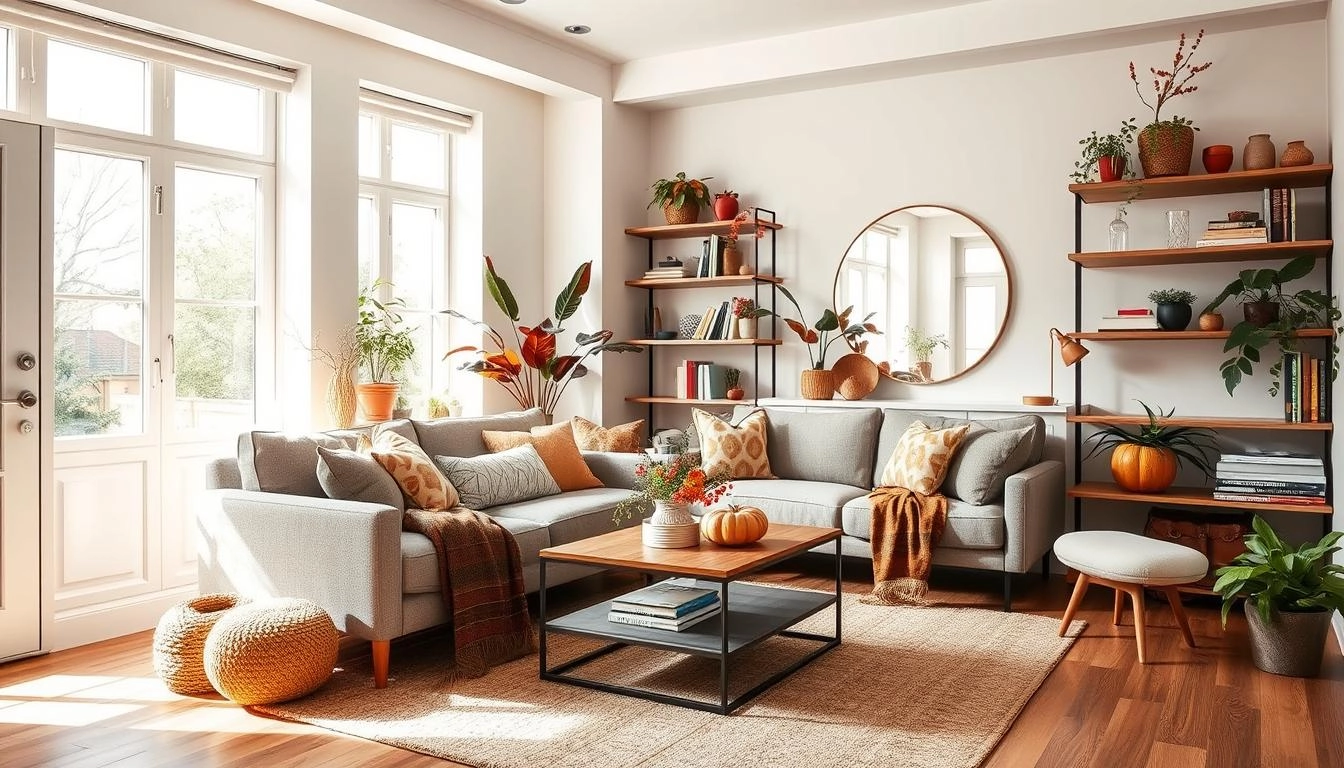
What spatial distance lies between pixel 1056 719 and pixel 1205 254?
8.57 feet

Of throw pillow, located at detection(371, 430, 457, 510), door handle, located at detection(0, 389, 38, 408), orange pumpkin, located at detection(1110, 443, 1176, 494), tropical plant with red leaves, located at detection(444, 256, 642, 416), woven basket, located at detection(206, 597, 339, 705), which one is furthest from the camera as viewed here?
tropical plant with red leaves, located at detection(444, 256, 642, 416)

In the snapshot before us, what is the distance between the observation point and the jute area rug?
2.94m

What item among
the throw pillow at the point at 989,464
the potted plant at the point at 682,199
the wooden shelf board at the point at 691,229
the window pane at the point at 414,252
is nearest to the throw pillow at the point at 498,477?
the window pane at the point at 414,252

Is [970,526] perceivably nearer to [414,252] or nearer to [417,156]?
[414,252]

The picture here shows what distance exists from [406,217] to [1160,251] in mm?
3820

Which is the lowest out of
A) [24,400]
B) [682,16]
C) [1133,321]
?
[24,400]

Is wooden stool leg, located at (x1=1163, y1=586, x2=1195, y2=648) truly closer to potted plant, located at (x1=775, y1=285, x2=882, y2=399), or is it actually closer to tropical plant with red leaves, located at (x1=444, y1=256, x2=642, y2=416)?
potted plant, located at (x1=775, y1=285, x2=882, y2=399)

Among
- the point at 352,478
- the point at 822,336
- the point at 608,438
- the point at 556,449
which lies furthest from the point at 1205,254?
the point at 352,478

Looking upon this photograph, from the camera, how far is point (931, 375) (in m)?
5.84

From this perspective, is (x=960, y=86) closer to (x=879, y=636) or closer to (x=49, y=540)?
(x=879, y=636)

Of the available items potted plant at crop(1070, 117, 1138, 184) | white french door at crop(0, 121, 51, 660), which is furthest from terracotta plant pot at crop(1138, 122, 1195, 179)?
white french door at crop(0, 121, 51, 660)

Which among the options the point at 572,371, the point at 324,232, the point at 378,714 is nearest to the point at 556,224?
the point at 572,371

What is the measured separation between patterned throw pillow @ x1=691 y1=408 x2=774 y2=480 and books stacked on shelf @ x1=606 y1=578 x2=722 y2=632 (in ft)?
6.15

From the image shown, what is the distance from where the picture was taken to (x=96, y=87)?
14.2 feet
